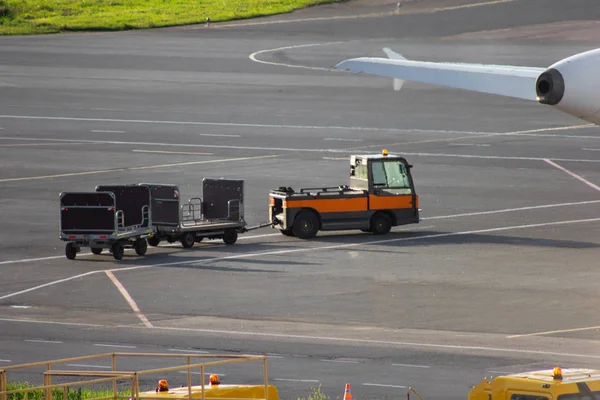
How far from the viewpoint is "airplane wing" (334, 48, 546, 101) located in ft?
102

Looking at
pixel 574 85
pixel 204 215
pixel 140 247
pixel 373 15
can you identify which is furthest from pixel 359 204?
pixel 373 15

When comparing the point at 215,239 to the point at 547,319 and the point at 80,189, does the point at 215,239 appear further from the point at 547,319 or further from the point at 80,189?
the point at 547,319

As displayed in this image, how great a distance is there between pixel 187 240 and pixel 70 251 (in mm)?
4337

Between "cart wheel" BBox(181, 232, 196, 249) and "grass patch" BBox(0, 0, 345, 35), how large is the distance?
80.8 meters

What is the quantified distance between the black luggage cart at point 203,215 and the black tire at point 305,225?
1796 mm

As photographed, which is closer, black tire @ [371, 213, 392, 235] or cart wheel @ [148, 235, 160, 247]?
cart wheel @ [148, 235, 160, 247]

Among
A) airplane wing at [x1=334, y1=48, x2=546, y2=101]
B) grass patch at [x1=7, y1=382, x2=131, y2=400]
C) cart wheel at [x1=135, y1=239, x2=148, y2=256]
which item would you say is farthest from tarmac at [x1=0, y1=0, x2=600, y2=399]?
airplane wing at [x1=334, y1=48, x2=546, y2=101]

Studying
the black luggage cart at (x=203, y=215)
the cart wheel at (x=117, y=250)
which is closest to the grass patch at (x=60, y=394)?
the cart wheel at (x=117, y=250)

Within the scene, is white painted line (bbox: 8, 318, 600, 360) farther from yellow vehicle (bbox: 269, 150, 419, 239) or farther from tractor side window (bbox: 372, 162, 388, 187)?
tractor side window (bbox: 372, 162, 388, 187)

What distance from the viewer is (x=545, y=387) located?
1952 cm

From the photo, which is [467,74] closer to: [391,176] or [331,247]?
[331,247]

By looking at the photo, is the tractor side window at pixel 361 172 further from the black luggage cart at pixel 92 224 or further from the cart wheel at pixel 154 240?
the black luggage cart at pixel 92 224

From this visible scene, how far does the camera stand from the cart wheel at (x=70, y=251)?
1729 inches

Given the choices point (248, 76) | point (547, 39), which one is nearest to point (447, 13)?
point (547, 39)
